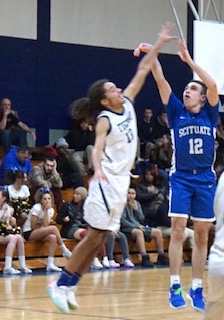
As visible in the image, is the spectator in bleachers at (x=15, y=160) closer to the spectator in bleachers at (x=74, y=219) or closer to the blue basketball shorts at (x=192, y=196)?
the spectator in bleachers at (x=74, y=219)

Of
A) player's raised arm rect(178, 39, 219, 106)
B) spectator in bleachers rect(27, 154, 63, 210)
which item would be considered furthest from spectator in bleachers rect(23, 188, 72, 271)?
player's raised arm rect(178, 39, 219, 106)

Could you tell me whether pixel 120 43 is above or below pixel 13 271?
above

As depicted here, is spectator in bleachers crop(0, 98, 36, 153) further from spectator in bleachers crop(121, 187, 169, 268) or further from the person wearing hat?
spectator in bleachers crop(121, 187, 169, 268)

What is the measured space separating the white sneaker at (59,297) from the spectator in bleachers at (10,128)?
9806mm

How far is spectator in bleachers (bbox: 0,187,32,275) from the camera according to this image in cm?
1333

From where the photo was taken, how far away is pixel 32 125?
1870cm

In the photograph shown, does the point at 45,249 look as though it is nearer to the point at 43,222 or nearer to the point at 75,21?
the point at 43,222

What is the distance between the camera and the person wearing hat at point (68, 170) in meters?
16.4

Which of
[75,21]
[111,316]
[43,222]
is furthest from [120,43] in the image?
[111,316]

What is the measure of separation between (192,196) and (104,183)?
1433 mm

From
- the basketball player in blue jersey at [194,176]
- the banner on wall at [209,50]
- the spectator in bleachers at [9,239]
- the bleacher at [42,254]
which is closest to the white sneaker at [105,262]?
the bleacher at [42,254]

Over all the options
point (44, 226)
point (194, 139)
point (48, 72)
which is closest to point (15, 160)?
point (44, 226)

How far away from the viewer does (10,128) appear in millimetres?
16969

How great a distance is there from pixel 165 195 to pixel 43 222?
3.34 meters
